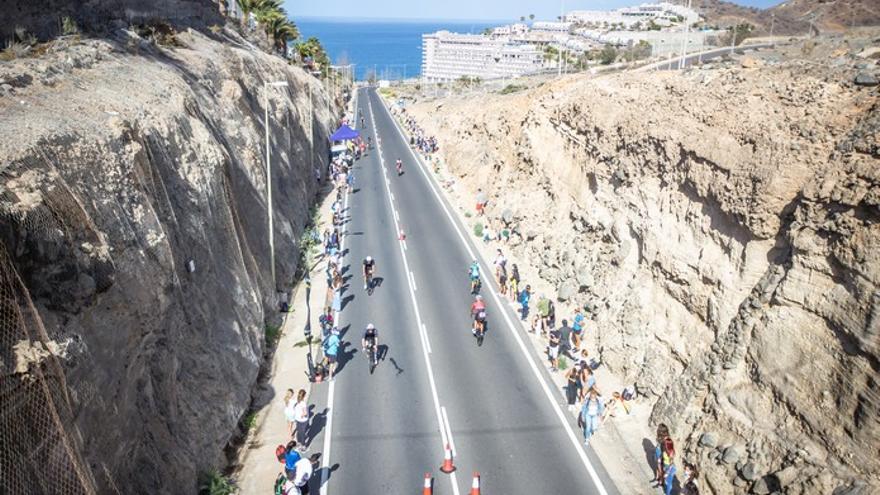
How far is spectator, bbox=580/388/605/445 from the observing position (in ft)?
54.7

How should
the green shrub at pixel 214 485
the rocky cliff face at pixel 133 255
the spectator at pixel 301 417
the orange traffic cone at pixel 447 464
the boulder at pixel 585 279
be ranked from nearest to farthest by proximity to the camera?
the rocky cliff face at pixel 133 255, the green shrub at pixel 214 485, the orange traffic cone at pixel 447 464, the spectator at pixel 301 417, the boulder at pixel 585 279

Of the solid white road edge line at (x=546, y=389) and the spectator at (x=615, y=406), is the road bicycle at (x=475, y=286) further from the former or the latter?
the spectator at (x=615, y=406)

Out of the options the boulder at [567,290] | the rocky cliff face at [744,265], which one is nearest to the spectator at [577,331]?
the rocky cliff face at [744,265]

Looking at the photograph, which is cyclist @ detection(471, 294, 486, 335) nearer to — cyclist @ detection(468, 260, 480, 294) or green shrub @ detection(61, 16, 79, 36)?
cyclist @ detection(468, 260, 480, 294)

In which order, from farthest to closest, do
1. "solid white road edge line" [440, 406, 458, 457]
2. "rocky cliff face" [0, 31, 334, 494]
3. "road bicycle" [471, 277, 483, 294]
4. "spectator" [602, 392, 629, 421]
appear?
"road bicycle" [471, 277, 483, 294]
"spectator" [602, 392, 629, 421]
"solid white road edge line" [440, 406, 458, 457]
"rocky cliff face" [0, 31, 334, 494]

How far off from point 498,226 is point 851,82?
20313 millimetres

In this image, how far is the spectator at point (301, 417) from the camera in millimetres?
16016

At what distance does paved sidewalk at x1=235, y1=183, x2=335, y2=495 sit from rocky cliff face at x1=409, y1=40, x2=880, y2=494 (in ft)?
34.4

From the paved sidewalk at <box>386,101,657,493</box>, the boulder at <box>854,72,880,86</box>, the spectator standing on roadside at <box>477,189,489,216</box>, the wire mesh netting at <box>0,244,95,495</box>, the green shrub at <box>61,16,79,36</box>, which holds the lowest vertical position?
the paved sidewalk at <box>386,101,657,493</box>

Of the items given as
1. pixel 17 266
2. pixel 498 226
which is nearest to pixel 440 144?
pixel 498 226

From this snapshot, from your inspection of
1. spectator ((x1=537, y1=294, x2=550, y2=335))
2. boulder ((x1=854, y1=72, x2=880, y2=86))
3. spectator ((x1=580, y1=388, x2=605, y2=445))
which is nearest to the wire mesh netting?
spectator ((x1=580, y1=388, x2=605, y2=445))

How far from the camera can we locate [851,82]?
690 inches

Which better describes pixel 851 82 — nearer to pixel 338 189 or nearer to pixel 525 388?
pixel 525 388

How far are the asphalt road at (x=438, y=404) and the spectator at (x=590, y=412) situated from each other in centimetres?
36
